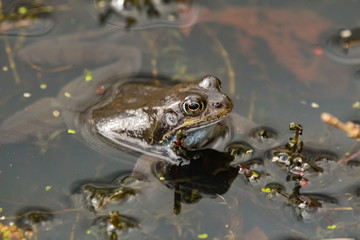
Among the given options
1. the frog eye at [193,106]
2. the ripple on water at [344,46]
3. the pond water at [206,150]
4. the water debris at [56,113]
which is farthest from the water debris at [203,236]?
the ripple on water at [344,46]

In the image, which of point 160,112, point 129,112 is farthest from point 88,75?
point 160,112

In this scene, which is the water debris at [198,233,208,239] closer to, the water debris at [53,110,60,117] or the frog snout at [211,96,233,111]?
the frog snout at [211,96,233,111]

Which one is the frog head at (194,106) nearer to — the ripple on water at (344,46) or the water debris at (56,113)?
the water debris at (56,113)

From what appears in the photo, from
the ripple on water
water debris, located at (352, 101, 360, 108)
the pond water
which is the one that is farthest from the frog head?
the ripple on water

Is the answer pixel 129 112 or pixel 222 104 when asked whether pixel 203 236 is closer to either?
pixel 222 104

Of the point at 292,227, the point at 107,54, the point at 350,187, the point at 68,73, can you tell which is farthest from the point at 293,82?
the point at 68,73

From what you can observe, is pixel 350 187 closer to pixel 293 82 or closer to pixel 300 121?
pixel 300 121
